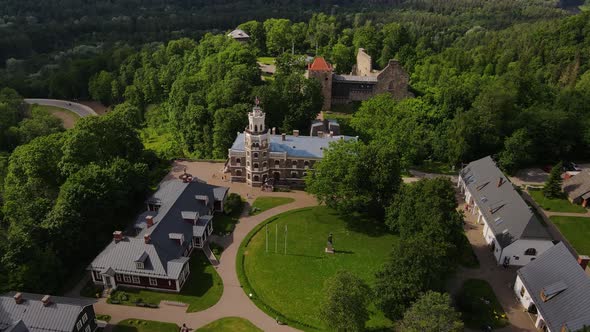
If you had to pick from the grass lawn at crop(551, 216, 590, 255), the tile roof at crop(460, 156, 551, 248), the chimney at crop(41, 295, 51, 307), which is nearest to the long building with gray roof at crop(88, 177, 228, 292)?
the chimney at crop(41, 295, 51, 307)

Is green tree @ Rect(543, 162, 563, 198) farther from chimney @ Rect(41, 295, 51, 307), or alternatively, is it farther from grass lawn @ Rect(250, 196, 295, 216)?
chimney @ Rect(41, 295, 51, 307)

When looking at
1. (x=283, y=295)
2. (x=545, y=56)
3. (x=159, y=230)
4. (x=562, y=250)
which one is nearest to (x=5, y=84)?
(x=159, y=230)

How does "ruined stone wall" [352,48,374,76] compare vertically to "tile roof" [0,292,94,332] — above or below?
above

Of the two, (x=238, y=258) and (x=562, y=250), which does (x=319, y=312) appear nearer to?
(x=238, y=258)

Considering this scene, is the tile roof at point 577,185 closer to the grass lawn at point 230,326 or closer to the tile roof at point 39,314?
the grass lawn at point 230,326

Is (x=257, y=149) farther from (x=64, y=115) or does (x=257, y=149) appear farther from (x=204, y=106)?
(x=64, y=115)

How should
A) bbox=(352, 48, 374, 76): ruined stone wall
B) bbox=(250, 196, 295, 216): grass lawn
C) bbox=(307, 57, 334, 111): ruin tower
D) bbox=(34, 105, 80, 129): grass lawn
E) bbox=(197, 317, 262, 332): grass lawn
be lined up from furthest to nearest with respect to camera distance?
bbox=(352, 48, 374, 76): ruined stone wall
bbox=(34, 105, 80, 129): grass lawn
bbox=(307, 57, 334, 111): ruin tower
bbox=(250, 196, 295, 216): grass lawn
bbox=(197, 317, 262, 332): grass lawn
